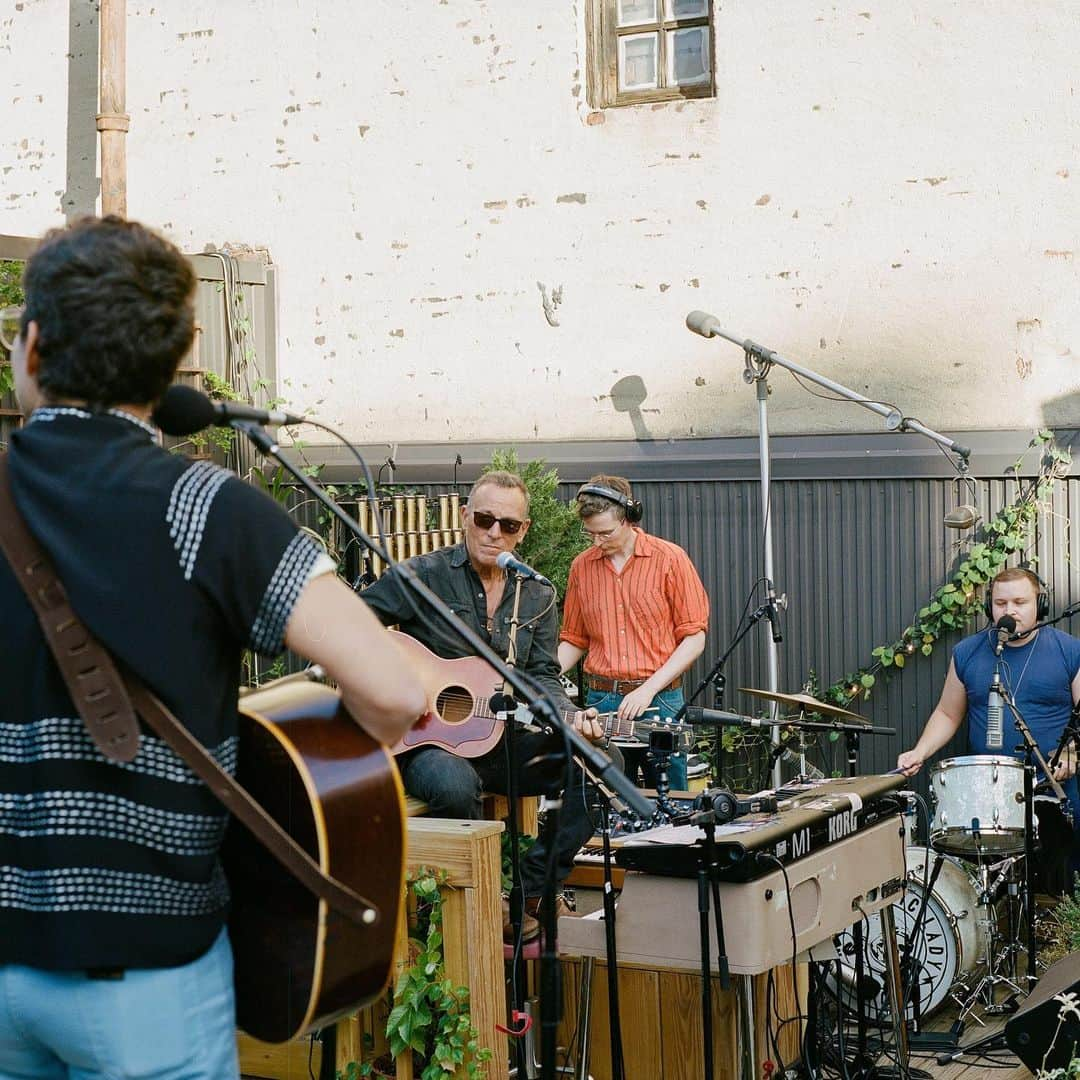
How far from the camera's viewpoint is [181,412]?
228cm

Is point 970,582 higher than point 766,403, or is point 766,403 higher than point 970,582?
point 766,403

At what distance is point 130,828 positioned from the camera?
206 centimetres

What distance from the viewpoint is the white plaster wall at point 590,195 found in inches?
311

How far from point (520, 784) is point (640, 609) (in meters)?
1.90

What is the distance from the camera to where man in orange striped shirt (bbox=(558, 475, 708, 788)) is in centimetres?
711

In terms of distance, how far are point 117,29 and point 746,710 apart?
240 inches

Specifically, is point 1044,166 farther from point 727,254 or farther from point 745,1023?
point 745,1023

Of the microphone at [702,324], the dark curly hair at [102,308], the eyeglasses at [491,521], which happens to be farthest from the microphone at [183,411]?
the microphone at [702,324]

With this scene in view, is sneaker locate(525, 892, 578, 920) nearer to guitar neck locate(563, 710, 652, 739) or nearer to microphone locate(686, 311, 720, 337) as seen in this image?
guitar neck locate(563, 710, 652, 739)

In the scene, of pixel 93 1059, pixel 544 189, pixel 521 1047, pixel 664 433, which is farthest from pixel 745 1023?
pixel 544 189

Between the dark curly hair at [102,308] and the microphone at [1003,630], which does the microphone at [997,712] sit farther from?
the dark curly hair at [102,308]

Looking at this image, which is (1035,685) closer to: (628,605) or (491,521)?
(628,605)

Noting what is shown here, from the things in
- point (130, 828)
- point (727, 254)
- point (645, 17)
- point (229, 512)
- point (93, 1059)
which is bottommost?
point (93, 1059)

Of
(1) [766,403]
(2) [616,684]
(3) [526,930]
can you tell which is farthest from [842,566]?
(3) [526,930]
